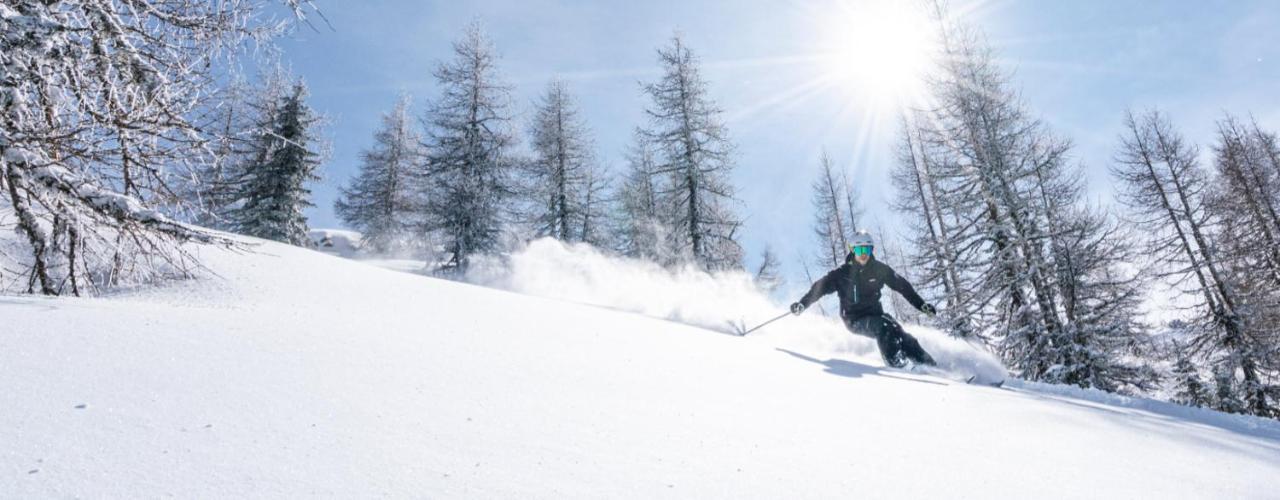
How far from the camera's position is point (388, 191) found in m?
29.2

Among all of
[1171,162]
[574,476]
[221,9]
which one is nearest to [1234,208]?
[1171,162]

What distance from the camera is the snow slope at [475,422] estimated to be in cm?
148

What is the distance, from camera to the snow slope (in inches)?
58.1

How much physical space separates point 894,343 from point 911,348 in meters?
0.22

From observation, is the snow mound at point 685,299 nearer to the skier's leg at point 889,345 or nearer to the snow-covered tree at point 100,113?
the skier's leg at point 889,345

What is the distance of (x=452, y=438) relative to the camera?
1840mm

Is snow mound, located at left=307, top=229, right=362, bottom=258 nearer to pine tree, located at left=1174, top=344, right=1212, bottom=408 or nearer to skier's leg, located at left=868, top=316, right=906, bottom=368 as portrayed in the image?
skier's leg, located at left=868, top=316, right=906, bottom=368

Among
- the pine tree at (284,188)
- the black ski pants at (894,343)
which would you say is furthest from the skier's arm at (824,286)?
the pine tree at (284,188)

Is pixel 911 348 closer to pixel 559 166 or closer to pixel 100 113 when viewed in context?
pixel 100 113

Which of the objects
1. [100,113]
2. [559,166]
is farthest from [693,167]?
[100,113]

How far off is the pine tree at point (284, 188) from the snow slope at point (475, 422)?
1962cm

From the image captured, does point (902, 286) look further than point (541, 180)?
No

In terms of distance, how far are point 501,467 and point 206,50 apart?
4.04 meters

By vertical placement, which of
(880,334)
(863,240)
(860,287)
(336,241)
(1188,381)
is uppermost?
(336,241)
